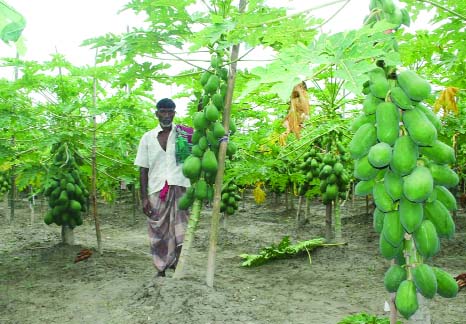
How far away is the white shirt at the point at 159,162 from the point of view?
13.3 feet

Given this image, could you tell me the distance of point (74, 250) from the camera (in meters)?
5.56

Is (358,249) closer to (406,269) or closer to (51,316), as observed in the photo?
(51,316)

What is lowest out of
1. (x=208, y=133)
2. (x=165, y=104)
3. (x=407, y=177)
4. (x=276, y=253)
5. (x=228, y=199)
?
(x=276, y=253)

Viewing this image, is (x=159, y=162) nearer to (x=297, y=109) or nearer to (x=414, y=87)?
(x=297, y=109)

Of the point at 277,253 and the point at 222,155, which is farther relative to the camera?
the point at 277,253

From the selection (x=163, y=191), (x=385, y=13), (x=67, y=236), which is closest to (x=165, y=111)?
(x=163, y=191)

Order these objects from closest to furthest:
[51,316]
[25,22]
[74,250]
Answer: [25,22]
[51,316]
[74,250]

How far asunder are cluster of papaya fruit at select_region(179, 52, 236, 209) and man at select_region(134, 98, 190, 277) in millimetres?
456

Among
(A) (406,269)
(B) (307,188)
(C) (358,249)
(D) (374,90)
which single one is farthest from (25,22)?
(B) (307,188)

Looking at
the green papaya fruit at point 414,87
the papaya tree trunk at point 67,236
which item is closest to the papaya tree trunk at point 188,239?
the green papaya fruit at point 414,87

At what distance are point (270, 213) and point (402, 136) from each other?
387 inches

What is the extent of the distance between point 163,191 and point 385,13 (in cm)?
286

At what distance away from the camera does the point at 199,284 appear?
3664 mm

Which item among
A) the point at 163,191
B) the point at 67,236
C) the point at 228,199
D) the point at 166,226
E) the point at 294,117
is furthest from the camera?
the point at 228,199
